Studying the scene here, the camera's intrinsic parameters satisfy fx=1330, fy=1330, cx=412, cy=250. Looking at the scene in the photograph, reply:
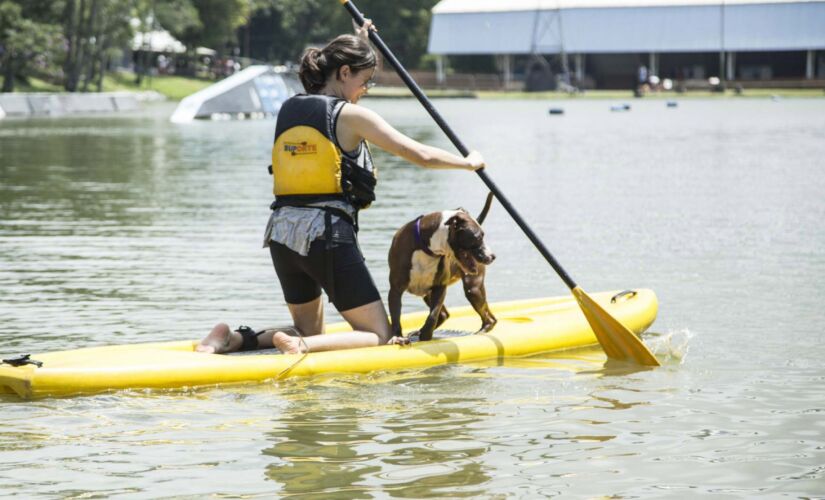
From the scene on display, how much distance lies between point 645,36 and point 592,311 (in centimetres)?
7579

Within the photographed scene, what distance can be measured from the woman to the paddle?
754 millimetres

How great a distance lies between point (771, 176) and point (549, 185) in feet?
13.1

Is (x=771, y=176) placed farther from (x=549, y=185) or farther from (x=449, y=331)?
(x=449, y=331)

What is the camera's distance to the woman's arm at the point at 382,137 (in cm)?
702

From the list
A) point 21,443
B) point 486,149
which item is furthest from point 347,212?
point 486,149

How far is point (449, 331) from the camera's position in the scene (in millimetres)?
8492

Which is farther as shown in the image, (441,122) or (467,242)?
(441,122)

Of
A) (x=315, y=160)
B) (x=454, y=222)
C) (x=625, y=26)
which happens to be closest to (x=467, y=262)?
(x=454, y=222)

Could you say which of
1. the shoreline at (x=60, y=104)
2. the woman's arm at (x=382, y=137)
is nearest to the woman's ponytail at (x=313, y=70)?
the woman's arm at (x=382, y=137)

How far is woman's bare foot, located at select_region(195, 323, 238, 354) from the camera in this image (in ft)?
24.5

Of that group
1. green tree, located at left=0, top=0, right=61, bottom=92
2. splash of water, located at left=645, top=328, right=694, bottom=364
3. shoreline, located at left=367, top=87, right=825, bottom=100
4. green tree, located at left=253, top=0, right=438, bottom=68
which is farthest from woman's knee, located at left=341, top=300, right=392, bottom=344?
green tree, located at left=253, top=0, right=438, bottom=68

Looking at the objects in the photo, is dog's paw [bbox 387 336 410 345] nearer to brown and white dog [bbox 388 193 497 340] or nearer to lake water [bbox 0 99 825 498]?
brown and white dog [bbox 388 193 497 340]

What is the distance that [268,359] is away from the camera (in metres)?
7.36

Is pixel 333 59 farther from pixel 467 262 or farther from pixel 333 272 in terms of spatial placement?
pixel 467 262
